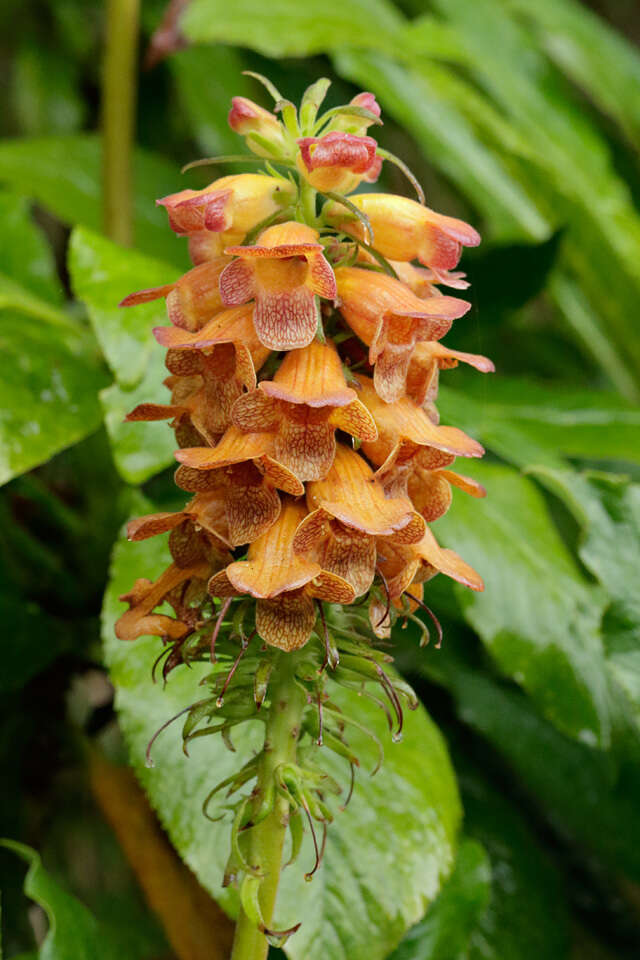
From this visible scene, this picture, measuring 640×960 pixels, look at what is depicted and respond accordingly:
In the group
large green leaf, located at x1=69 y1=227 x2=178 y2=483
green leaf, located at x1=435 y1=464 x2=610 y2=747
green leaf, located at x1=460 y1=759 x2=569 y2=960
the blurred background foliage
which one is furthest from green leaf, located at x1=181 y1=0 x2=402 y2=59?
green leaf, located at x1=460 y1=759 x2=569 y2=960

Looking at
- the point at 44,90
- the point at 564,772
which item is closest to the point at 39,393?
the point at 564,772

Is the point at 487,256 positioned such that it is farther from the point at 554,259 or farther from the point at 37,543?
the point at 37,543

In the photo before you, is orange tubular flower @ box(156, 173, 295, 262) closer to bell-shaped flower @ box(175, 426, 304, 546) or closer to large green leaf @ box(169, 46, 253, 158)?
bell-shaped flower @ box(175, 426, 304, 546)

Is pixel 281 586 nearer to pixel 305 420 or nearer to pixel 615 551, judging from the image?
pixel 305 420

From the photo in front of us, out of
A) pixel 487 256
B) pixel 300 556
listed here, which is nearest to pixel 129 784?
pixel 300 556

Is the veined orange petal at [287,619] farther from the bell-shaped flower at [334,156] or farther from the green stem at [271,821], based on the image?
the bell-shaped flower at [334,156]
